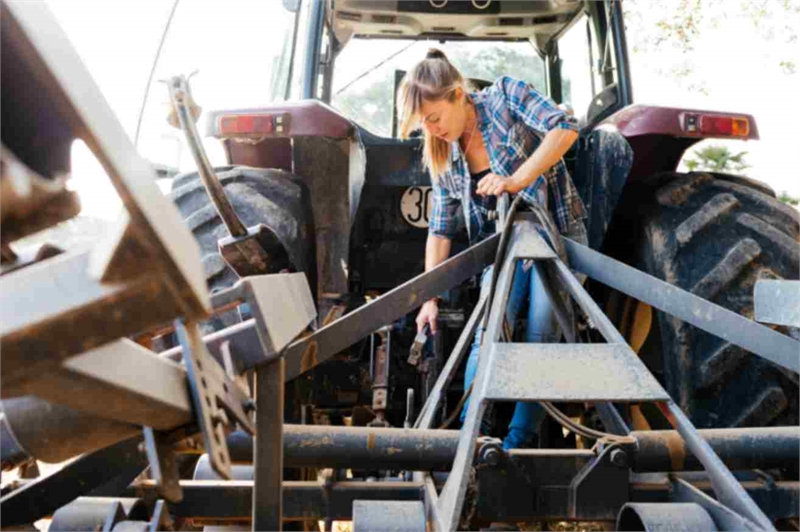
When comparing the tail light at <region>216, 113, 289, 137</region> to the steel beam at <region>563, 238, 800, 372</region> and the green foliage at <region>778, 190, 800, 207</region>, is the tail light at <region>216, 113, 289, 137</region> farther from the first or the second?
the green foliage at <region>778, 190, 800, 207</region>

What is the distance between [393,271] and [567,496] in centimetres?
147

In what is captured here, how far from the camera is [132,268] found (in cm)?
69

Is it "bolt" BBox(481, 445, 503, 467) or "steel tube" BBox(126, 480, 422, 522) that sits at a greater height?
"bolt" BBox(481, 445, 503, 467)

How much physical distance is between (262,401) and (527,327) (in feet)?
4.10

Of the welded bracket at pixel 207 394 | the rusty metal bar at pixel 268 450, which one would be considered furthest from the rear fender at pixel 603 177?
the welded bracket at pixel 207 394

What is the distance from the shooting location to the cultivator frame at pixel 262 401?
0.71m

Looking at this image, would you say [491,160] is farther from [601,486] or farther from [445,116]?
[601,486]

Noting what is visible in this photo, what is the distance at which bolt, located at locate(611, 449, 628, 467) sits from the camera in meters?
1.79

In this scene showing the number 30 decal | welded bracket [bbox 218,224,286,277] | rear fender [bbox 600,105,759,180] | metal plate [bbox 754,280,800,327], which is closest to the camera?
metal plate [bbox 754,280,800,327]

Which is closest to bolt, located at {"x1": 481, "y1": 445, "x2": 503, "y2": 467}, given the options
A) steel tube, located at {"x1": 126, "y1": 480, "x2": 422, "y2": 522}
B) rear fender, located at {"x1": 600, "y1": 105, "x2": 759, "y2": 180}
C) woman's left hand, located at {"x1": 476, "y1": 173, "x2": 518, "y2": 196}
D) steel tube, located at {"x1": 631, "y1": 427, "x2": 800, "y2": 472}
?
steel tube, located at {"x1": 126, "y1": 480, "x2": 422, "y2": 522}

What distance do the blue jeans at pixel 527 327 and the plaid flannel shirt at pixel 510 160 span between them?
0.64 feet

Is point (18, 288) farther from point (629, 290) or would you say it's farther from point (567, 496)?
point (629, 290)

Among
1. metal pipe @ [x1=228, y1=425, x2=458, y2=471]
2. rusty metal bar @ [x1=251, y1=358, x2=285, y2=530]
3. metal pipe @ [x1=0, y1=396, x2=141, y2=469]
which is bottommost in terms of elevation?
metal pipe @ [x1=228, y1=425, x2=458, y2=471]

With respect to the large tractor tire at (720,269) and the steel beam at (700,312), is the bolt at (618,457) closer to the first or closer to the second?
the steel beam at (700,312)
